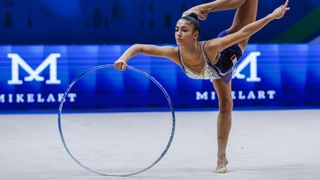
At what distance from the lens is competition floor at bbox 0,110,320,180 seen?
21.6 feet

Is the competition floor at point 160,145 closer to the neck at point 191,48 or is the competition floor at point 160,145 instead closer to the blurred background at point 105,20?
the neck at point 191,48

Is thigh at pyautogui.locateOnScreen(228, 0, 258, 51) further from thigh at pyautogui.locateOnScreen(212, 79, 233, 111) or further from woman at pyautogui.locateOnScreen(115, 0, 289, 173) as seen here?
thigh at pyautogui.locateOnScreen(212, 79, 233, 111)

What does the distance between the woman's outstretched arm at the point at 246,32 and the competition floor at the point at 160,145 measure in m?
1.02

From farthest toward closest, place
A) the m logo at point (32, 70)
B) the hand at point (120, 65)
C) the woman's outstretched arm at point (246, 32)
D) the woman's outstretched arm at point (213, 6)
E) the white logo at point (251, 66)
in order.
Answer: the white logo at point (251, 66) < the m logo at point (32, 70) < the woman's outstretched arm at point (213, 6) < the woman's outstretched arm at point (246, 32) < the hand at point (120, 65)

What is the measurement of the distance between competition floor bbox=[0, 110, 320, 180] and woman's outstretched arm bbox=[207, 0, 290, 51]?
1023mm

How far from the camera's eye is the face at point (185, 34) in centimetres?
623

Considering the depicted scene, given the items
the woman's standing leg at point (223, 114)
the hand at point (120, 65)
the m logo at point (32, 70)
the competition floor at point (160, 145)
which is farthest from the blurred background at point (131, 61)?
the hand at point (120, 65)

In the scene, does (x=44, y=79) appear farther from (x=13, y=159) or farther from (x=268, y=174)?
(x=268, y=174)

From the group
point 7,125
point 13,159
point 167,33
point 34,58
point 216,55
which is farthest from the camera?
point 167,33

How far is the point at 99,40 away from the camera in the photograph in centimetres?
1213

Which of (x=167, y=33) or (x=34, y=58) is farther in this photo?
(x=167, y=33)

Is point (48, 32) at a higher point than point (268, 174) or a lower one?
higher

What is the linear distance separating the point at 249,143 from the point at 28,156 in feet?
7.56

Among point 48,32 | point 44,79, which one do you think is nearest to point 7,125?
point 44,79
